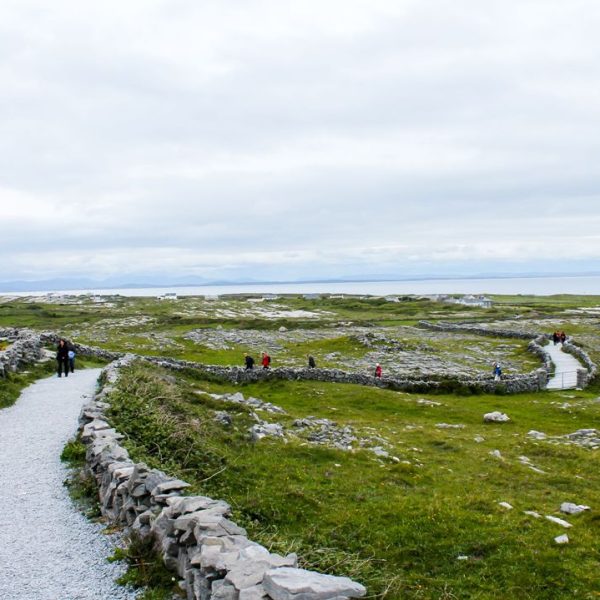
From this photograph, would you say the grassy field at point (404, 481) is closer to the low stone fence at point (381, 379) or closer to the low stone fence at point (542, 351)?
the low stone fence at point (381, 379)

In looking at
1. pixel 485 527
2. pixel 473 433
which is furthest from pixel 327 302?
pixel 485 527

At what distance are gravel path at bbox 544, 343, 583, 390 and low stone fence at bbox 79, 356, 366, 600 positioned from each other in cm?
3285

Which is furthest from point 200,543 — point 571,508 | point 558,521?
point 571,508

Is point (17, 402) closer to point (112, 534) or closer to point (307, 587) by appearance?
point (112, 534)

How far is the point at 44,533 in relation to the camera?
1046 centimetres

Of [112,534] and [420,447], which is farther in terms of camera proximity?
[420,447]

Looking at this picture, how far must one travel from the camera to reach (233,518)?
9914 millimetres

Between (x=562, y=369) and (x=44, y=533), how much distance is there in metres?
40.0

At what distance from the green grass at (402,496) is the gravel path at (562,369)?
14528 mm

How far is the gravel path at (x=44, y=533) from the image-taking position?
8.55 m

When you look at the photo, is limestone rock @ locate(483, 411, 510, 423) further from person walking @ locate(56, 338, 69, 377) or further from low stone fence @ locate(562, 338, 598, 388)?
person walking @ locate(56, 338, 69, 377)

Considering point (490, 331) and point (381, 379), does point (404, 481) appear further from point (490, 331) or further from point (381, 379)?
point (490, 331)

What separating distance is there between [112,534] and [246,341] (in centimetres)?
5014

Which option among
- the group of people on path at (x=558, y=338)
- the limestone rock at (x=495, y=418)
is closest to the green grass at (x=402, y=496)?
the limestone rock at (x=495, y=418)
